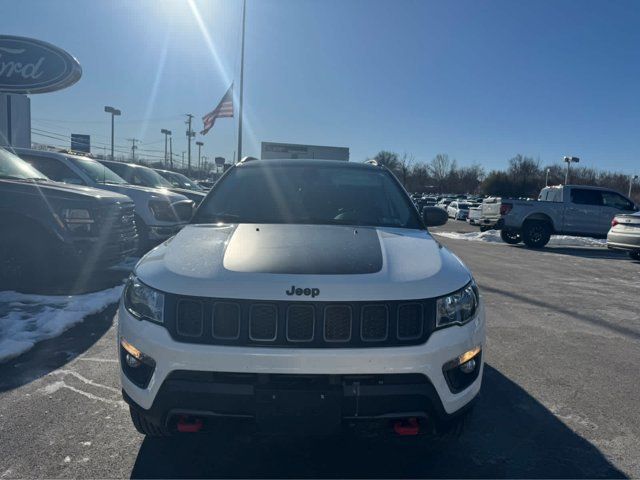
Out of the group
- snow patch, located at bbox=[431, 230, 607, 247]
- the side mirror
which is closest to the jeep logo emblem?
the side mirror

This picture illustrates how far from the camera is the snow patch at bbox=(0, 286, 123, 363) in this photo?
4277 millimetres

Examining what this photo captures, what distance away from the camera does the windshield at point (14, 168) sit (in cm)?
643

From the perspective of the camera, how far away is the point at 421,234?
3367mm

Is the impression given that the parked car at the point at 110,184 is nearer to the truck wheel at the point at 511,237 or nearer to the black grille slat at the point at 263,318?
the black grille slat at the point at 263,318

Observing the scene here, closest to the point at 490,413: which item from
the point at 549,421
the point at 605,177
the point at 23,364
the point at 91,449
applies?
the point at 549,421

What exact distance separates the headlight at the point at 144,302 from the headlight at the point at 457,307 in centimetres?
140

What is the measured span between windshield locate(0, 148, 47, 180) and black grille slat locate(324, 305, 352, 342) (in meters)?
5.90

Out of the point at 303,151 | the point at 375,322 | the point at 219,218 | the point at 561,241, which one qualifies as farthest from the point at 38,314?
the point at 561,241

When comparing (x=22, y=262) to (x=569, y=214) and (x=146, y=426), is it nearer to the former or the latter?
(x=146, y=426)

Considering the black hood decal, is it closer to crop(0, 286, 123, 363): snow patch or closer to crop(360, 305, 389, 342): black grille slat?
crop(360, 305, 389, 342): black grille slat

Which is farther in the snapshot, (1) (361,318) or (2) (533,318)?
(2) (533,318)

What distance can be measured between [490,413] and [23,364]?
11.9 feet

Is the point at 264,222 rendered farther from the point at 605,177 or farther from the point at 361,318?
the point at 605,177

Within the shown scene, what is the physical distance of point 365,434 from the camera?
231cm
